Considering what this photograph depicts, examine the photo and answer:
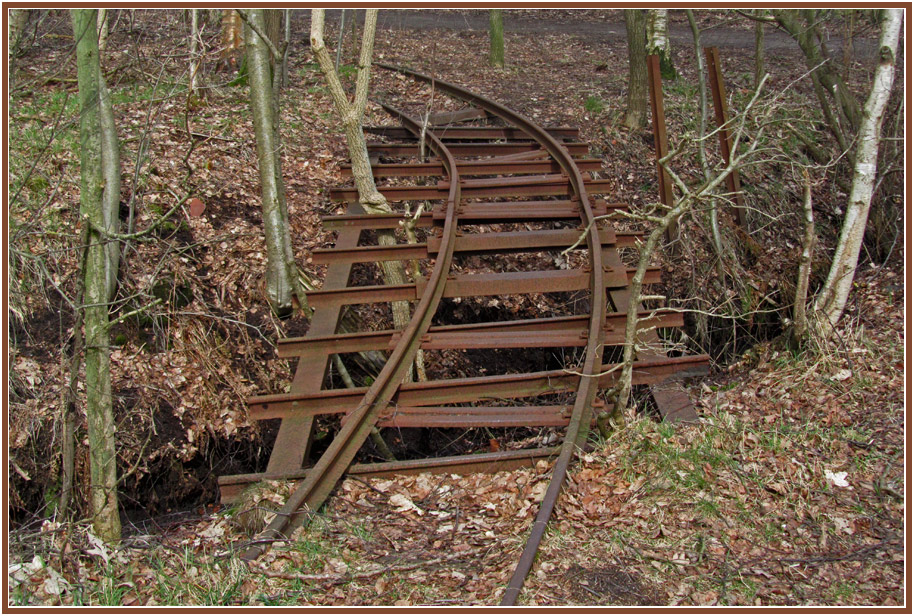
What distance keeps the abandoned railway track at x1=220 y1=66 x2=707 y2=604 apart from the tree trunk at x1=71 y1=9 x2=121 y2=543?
0.75 meters

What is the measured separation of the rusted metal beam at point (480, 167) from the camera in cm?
905

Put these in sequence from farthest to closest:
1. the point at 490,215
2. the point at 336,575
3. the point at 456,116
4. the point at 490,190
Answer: the point at 456,116 → the point at 490,190 → the point at 490,215 → the point at 336,575

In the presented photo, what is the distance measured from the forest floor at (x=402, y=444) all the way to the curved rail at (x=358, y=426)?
12 cm

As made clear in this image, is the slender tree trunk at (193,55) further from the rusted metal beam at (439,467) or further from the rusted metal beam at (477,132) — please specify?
the rusted metal beam at (439,467)

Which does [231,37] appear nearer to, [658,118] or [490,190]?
[490,190]

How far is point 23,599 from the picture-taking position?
3762 millimetres

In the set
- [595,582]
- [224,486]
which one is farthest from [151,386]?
[595,582]

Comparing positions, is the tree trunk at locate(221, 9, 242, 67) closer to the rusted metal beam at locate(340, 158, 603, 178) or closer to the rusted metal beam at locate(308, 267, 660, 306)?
the rusted metal beam at locate(340, 158, 603, 178)

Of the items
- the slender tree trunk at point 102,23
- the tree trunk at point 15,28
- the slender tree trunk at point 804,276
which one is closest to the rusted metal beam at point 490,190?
the slender tree trunk at point 804,276

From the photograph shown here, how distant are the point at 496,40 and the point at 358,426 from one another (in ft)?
39.6

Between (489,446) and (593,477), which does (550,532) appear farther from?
(489,446)

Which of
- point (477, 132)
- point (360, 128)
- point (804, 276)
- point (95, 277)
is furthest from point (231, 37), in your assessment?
point (804, 276)

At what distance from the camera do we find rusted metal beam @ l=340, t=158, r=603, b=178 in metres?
9.05

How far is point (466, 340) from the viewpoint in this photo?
598cm
